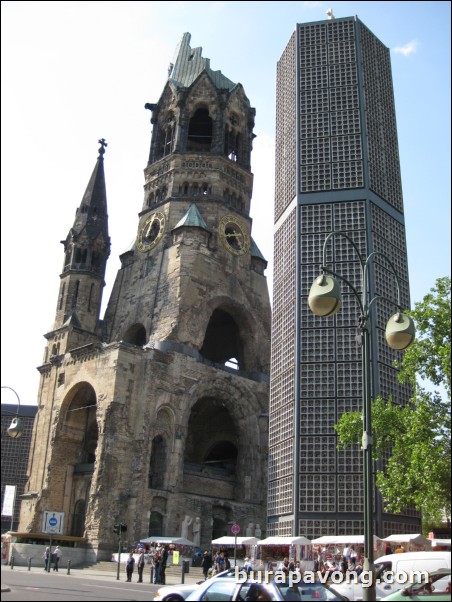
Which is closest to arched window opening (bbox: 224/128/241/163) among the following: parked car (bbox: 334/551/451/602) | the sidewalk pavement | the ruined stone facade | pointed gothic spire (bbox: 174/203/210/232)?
the ruined stone facade

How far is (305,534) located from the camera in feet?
103

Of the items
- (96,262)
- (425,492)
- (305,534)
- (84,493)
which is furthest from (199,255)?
(425,492)

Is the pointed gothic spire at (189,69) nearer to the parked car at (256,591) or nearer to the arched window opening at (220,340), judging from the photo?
the arched window opening at (220,340)

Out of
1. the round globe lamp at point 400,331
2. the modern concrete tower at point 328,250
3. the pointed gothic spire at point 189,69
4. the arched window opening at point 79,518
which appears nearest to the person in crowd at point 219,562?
the modern concrete tower at point 328,250

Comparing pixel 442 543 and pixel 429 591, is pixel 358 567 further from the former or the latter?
pixel 429 591

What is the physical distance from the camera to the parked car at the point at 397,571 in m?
17.3

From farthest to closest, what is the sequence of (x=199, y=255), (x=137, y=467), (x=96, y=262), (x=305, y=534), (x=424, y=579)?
(x=96, y=262) < (x=199, y=255) < (x=137, y=467) < (x=305, y=534) < (x=424, y=579)

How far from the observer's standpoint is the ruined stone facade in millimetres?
40812

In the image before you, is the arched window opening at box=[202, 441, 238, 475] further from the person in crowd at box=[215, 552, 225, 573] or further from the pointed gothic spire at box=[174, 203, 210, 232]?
the person in crowd at box=[215, 552, 225, 573]

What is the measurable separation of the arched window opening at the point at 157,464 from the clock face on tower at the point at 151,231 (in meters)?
15.8

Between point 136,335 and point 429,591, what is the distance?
38.9 meters

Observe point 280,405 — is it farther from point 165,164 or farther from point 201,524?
point 165,164

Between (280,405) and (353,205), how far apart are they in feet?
37.4

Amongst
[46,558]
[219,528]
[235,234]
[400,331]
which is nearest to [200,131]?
[235,234]
